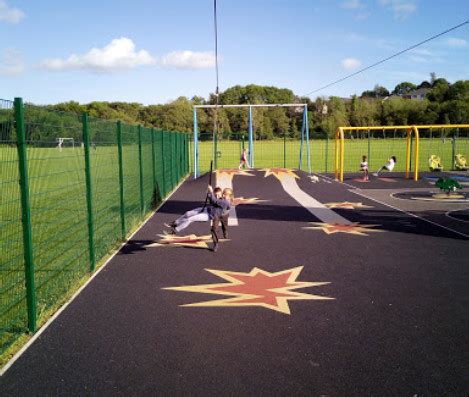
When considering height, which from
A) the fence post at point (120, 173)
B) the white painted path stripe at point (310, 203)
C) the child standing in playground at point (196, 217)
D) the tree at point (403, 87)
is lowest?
the white painted path stripe at point (310, 203)

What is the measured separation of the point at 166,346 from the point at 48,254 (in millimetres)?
4825

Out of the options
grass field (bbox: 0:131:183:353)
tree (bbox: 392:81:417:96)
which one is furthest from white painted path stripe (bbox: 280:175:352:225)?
tree (bbox: 392:81:417:96)

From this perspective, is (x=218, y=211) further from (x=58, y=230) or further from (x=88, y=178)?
(x=58, y=230)

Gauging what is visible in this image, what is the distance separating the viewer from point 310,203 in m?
A: 14.9

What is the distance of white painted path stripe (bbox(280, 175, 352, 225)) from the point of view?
38.7ft

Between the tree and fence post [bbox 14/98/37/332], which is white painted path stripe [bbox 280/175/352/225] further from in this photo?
the tree

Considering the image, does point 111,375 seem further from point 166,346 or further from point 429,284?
point 429,284

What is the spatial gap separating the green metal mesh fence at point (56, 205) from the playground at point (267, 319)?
40 centimetres

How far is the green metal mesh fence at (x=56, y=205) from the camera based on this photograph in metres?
4.77

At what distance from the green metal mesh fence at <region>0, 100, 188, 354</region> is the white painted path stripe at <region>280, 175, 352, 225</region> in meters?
4.71

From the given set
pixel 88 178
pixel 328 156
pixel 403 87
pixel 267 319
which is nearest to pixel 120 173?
pixel 88 178

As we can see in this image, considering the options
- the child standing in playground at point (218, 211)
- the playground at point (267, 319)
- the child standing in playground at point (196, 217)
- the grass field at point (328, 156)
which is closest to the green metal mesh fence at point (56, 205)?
the playground at point (267, 319)

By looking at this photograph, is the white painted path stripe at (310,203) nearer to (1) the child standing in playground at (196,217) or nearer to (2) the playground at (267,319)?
(2) the playground at (267,319)

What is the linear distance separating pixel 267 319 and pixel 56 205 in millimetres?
4819
